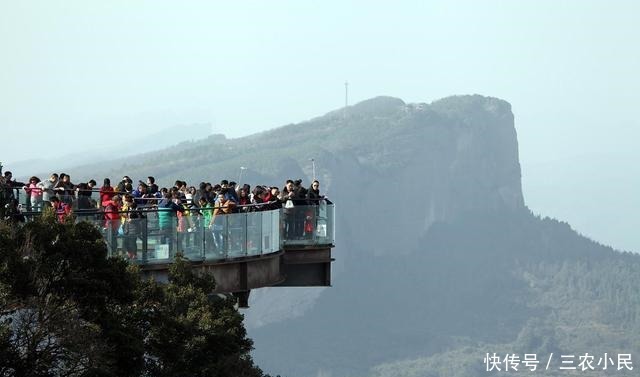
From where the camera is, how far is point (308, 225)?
52406mm

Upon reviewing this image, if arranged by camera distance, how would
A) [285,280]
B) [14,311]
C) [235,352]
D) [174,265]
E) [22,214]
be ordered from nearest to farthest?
[14,311] → [22,214] → [174,265] → [235,352] → [285,280]

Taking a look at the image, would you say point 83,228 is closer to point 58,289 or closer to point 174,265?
point 58,289

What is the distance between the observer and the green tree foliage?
3259 cm

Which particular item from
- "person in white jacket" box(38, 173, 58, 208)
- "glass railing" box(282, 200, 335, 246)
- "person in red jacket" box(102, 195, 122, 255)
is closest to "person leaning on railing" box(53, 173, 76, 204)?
"person in white jacket" box(38, 173, 58, 208)

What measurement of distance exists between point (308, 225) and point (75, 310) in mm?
19344

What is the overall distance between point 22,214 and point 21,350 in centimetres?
753

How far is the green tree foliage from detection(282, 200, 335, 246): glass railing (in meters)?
8.35

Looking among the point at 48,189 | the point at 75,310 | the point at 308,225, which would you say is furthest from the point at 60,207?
the point at 308,225

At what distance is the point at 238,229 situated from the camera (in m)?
45.8

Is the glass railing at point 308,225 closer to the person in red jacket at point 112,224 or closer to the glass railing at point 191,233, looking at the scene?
the glass railing at point 191,233

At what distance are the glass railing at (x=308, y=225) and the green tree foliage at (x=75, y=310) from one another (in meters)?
8.35

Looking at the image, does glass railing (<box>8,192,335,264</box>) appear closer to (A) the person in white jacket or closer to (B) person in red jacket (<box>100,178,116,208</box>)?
(B) person in red jacket (<box>100,178,116,208</box>)

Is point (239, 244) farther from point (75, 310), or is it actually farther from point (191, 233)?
point (75, 310)

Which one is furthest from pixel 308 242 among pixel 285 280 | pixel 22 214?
pixel 22 214
